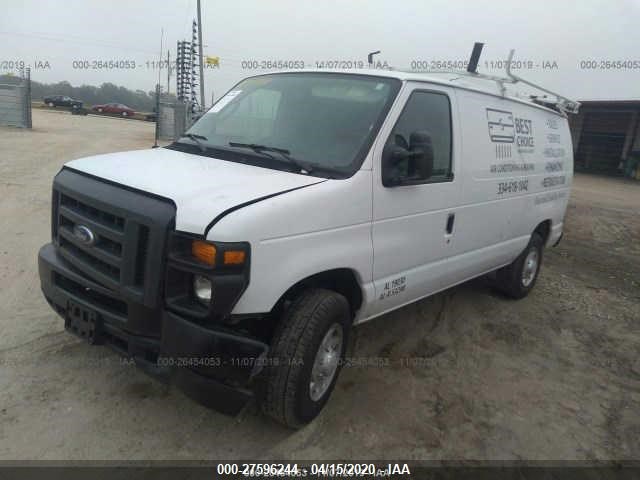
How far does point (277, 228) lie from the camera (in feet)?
8.82

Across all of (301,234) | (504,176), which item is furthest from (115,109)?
(301,234)

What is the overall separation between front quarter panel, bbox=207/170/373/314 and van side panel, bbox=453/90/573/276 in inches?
52.1

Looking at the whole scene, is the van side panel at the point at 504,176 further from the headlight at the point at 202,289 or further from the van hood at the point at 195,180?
the headlight at the point at 202,289

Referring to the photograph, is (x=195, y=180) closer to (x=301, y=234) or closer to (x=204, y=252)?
(x=204, y=252)

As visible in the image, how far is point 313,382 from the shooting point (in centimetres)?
319

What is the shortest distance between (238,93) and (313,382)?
2493 millimetres

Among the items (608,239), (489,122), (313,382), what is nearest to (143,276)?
(313,382)

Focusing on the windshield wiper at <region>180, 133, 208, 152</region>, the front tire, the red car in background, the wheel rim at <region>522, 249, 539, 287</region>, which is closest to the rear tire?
the wheel rim at <region>522, 249, 539, 287</region>

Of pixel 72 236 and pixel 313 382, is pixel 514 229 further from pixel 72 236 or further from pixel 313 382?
pixel 72 236

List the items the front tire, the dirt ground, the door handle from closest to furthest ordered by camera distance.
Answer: the front tire < the dirt ground < the door handle

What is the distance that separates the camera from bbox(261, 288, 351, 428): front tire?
2.89m

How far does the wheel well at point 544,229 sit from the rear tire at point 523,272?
6 centimetres

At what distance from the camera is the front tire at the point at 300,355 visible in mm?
2889

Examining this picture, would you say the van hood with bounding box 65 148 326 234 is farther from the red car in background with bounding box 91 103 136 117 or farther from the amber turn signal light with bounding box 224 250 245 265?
the red car in background with bounding box 91 103 136 117
